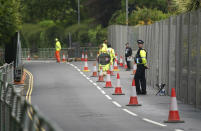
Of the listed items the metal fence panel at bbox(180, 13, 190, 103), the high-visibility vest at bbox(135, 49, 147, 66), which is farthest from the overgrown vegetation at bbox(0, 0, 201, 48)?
the metal fence panel at bbox(180, 13, 190, 103)

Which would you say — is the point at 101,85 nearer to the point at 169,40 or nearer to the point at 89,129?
the point at 169,40

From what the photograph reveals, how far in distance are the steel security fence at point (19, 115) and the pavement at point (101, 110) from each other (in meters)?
2.41

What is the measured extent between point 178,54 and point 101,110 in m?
4.77

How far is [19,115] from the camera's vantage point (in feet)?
30.0

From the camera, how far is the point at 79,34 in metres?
66.8

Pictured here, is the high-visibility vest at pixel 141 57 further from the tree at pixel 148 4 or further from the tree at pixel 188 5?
the tree at pixel 148 4

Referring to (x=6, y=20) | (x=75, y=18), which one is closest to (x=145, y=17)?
(x=75, y=18)

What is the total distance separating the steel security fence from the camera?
723cm

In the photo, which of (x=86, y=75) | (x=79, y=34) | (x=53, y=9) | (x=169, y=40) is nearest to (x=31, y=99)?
(x=169, y=40)

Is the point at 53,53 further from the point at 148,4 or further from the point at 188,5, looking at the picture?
the point at 188,5

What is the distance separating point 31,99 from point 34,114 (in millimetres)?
14495

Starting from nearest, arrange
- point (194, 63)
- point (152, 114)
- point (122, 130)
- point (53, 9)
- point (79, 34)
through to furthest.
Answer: point (122, 130) < point (152, 114) < point (194, 63) < point (79, 34) < point (53, 9)

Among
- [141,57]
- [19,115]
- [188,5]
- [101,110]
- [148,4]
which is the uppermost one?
[148,4]

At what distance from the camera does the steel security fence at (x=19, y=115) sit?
23.7ft
